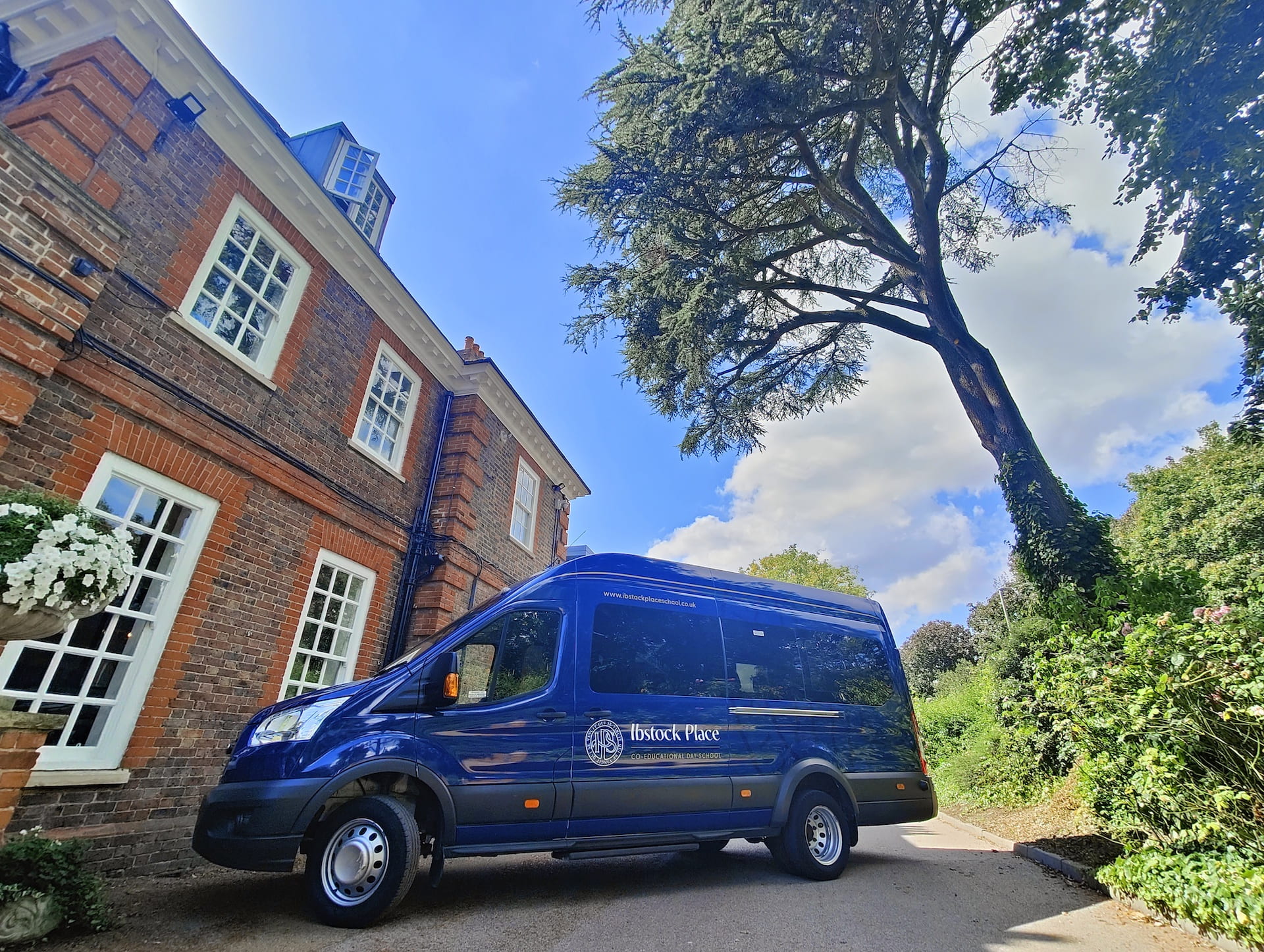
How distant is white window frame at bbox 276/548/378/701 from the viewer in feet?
22.2

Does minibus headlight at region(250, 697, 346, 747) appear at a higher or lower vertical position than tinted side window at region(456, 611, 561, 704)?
lower

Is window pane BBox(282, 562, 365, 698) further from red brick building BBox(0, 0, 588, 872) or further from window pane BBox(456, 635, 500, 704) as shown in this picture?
window pane BBox(456, 635, 500, 704)

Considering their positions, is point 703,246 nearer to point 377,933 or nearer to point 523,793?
point 523,793

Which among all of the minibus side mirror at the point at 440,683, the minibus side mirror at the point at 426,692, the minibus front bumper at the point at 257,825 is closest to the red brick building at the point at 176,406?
the minibus front bumper at the point at 257,825

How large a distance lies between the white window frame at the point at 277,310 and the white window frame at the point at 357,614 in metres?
2.46

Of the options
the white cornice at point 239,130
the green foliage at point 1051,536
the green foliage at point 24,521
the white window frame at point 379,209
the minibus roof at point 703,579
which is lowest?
the green foliage at point 24,521

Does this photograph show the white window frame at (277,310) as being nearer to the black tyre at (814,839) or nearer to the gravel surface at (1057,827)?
the black tyre at (814,839)

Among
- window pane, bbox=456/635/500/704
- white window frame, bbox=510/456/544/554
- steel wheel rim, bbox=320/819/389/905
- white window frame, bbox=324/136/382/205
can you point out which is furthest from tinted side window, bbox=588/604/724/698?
white window frame, bbox=324/136/382/205

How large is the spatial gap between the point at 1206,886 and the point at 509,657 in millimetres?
5115

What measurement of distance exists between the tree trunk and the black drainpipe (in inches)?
344

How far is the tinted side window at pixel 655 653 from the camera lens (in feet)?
16.3

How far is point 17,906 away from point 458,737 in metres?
2.36

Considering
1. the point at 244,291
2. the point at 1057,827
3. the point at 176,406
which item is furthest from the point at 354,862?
the point at 1057,827

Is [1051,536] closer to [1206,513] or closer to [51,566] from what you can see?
[51,566]
